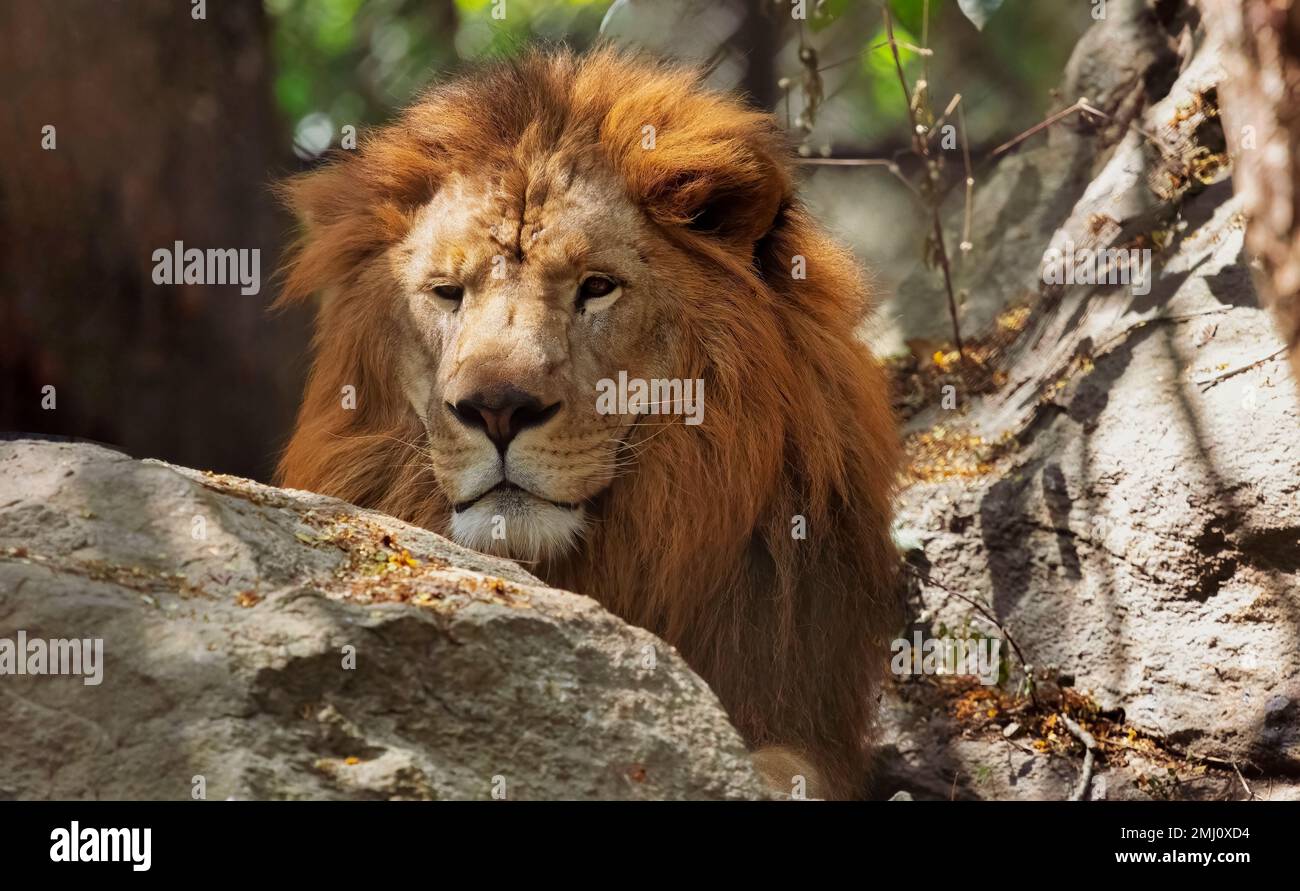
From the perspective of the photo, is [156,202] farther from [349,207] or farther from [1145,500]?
[1145,500]

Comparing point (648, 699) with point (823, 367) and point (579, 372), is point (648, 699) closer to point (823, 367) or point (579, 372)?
point (579, 372)

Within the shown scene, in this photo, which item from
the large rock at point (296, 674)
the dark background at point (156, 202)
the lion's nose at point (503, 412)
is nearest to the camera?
the large rock at point (296, 674)

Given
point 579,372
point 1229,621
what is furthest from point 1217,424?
point 579,372

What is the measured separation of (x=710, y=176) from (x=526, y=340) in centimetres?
64

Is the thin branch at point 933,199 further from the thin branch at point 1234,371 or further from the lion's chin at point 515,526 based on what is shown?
the lion's chin at point 515,526

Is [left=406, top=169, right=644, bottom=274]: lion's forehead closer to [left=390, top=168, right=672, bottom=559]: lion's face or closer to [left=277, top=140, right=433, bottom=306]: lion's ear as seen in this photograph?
[left=390, top=168, right=672, bottom=559]: lion's face

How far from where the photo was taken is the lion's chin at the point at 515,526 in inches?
133

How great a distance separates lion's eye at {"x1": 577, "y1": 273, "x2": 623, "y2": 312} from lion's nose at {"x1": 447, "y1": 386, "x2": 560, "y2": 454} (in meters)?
0.30

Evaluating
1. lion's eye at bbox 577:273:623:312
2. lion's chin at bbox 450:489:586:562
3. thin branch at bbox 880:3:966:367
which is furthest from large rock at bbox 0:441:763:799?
thin branch at bbox 880:3:966:367

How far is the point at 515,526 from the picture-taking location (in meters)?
3.38

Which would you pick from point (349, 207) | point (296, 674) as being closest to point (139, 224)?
point (349, 207)

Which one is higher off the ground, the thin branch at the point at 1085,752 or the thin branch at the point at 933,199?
the thin branch at the point at 933,199

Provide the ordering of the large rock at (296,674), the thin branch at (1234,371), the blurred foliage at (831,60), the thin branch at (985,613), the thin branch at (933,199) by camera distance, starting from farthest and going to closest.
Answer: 1. the blurred foliage at (831,60)
2. the thin branch at (933,199)
3. the thin branch at (985,613)
4. the thin branch at (1234,371)
5. the large rock at (296,674)

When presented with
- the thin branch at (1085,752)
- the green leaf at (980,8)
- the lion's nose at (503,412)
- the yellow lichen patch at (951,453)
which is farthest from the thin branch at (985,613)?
the green leaf at (980,8)
